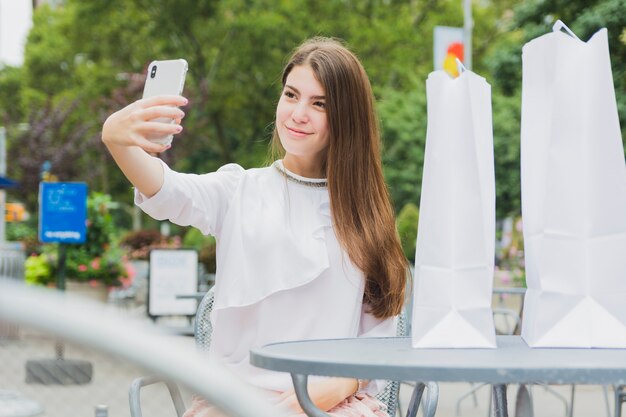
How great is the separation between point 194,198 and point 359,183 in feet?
1.45

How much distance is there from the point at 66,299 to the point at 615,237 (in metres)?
1.69

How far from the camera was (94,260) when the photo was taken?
13.2 m

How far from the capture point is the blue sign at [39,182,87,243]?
33.7 feet

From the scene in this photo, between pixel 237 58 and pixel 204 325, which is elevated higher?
pixel 237 58

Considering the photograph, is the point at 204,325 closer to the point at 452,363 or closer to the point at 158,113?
the point at 158,113

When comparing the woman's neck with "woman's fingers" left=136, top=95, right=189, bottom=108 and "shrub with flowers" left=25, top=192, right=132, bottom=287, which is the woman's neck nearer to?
"woman's fingers" left=136, top=95, right=189, bottom=108

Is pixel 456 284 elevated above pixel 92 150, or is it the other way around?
pixel 92 150

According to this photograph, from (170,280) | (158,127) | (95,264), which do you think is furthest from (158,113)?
(95,264)

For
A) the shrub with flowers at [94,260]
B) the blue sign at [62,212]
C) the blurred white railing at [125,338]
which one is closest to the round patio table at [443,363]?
the blurred white railing at [125,338]

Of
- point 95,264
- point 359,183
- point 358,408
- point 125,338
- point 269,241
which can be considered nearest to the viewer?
point 125,338

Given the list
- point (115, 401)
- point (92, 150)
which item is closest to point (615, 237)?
point (115, 401)

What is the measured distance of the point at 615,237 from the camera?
2.45m

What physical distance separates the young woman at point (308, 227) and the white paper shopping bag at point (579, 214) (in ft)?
1.69

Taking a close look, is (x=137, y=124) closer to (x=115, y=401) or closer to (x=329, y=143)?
(x=329, y=143)
